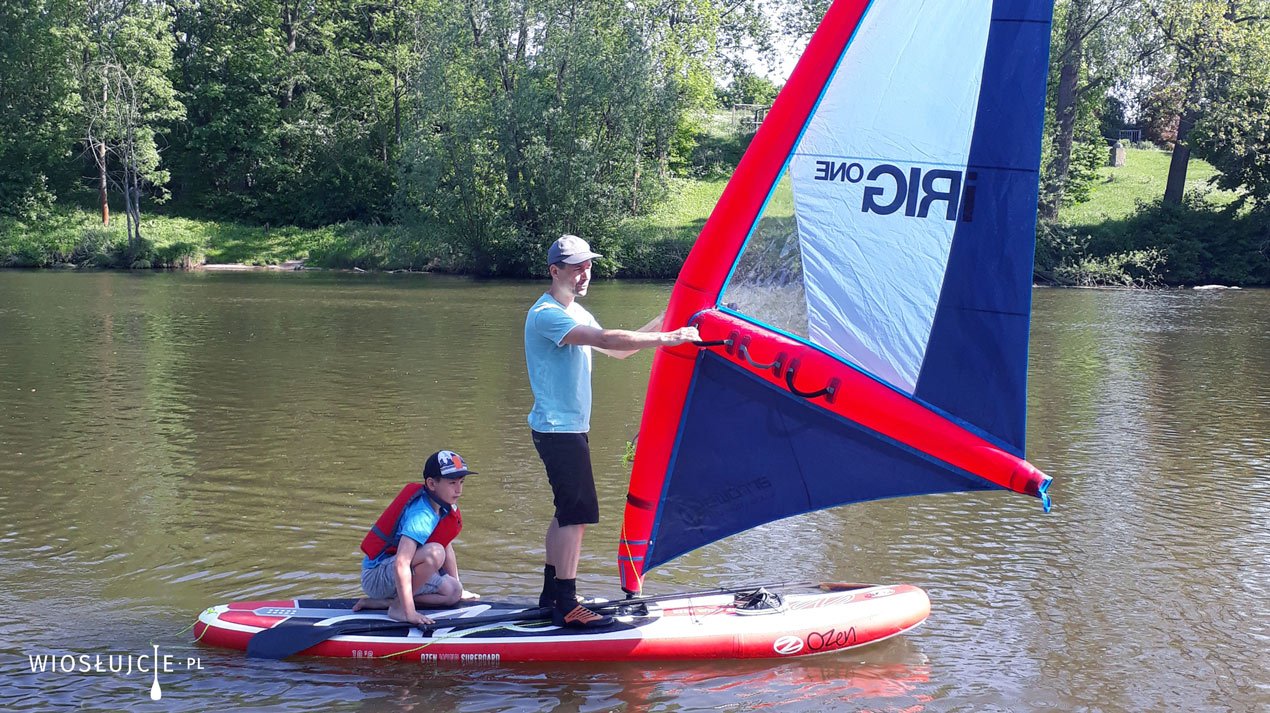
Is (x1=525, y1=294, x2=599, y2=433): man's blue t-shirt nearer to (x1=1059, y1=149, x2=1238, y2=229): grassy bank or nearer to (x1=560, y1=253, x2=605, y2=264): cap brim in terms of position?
(x1=560, y1=253, x2=605, y2=264): cap brim

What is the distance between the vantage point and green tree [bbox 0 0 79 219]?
44.5m

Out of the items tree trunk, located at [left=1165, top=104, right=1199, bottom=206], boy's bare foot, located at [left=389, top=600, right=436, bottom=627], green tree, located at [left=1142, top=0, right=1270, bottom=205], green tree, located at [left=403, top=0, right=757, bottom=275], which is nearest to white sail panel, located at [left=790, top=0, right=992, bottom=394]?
boy's bare foot, located at [left=389, top=600, right=436, bottom=627]

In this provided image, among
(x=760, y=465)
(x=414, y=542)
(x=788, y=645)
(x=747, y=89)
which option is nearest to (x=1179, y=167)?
(x=747, y=89)

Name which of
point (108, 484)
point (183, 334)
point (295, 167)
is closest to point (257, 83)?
point (295, 167)

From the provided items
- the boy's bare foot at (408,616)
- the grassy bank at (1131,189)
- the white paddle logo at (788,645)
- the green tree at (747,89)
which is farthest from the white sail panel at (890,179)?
the green tree at (747,89)

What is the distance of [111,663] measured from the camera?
19.8 ft

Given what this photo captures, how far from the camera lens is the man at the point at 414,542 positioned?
6.07 metres

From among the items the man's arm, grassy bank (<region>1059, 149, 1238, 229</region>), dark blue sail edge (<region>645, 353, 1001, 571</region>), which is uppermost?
grassy bank (<region>1059, 149, 1238, 229</region>)

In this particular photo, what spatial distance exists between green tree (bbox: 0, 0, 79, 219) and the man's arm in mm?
44089

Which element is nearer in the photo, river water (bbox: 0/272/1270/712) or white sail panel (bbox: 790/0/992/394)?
white sail panel (bbox: 790/0/992/394)

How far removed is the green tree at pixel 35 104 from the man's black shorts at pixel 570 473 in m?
43.9

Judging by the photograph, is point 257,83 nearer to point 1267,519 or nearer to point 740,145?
point 740,145

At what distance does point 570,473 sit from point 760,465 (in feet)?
3.52

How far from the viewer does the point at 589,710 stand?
18.4ft
